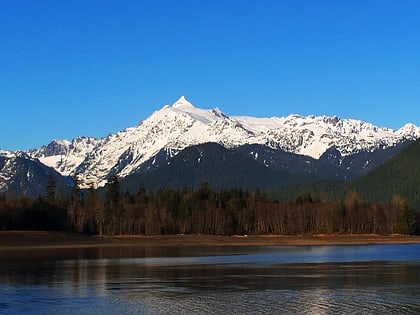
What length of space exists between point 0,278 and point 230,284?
2242cm

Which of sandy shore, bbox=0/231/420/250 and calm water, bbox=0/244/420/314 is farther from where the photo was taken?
sandy shore, bbox=0/231/420/250

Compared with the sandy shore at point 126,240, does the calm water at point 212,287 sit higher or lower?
lower

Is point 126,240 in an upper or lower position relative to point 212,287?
upper

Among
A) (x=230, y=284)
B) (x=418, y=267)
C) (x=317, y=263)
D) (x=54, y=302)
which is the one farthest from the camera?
(x=317, y=263)

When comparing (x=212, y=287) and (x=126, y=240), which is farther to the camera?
(x=126, y=240)

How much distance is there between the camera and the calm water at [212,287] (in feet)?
169

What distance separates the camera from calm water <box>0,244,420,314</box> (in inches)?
2028

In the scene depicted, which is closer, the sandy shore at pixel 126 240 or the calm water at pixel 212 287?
the calm water at pixel 212 287

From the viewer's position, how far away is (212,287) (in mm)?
63406

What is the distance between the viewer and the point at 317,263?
9156 centimetres

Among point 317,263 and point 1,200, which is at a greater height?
point 1,200

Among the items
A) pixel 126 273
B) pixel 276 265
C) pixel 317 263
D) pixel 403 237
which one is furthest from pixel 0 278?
pixel 403 237

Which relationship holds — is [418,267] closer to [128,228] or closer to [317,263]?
[317,263]

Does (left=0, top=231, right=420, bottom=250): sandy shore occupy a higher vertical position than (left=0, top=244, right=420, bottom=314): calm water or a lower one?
higher
